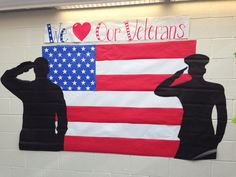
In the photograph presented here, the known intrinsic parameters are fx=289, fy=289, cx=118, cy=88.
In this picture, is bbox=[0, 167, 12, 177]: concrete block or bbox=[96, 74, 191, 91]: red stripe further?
bbox=[0, 167, 12, 177]: concrete block

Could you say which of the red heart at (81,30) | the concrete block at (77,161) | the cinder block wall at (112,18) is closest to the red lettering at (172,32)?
the cinder block wall at (112,18)

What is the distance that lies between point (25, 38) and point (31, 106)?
727mm

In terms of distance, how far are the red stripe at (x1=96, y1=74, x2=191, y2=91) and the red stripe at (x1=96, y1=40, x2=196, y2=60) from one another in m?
0.19

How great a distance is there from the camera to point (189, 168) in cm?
278

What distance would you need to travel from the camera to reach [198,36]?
2.73 metres

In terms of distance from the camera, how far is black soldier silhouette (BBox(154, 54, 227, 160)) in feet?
8.87

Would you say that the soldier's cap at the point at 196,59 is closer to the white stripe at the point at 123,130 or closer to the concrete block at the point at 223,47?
the concrete block at the point at 223,47

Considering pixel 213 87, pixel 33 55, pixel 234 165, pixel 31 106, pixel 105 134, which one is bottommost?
pixel 234 165

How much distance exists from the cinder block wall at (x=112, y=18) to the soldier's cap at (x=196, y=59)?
0.05m

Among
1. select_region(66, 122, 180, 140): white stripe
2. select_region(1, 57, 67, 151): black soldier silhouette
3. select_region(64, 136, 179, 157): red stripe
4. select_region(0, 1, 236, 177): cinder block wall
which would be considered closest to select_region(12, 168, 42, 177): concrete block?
select_region(0, 1, 236, 177): cinder block wall

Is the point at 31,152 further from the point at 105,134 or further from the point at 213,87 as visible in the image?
the point at 213,87

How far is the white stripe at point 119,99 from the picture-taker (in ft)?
9.16

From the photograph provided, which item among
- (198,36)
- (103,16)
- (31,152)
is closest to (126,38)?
(103,16)

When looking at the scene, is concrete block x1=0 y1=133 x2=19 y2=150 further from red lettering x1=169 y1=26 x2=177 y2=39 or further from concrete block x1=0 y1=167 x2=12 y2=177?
red lettering x1=169 y1=26 x2=177 y2=39
